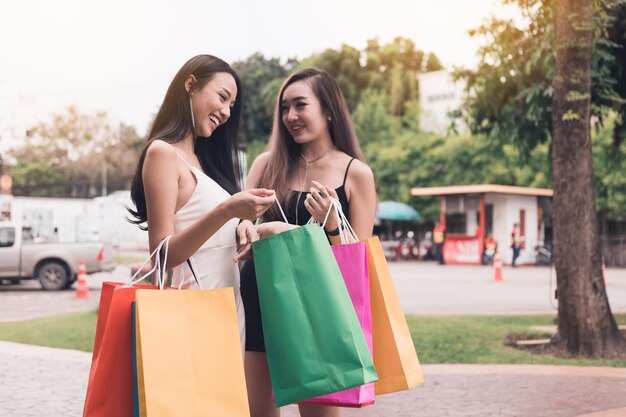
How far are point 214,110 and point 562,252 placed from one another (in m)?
6.38

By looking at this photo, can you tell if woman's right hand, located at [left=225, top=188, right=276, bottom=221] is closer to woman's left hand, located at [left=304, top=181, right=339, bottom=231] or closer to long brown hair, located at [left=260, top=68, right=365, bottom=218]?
woman's left hand, located at [left=304, top=181, right=339, bottom=231]

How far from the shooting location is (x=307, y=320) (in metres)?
2.21

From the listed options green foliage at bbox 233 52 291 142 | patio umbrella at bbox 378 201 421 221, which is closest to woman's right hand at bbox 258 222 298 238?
patio umbrella at bbox 378 201 421 221

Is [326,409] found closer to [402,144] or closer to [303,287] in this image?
[303,287]

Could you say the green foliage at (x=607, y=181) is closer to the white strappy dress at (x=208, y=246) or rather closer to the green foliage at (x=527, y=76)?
the green foliage at (x=527, y=76)

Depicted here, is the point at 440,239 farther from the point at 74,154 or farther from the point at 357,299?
the point at 74,154

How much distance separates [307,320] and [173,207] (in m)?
0.53

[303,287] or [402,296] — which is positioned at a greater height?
[303,287]

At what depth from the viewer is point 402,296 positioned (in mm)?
15242

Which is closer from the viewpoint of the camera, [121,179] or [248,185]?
[248,185]

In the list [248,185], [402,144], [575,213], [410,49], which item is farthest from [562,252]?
[410,49]

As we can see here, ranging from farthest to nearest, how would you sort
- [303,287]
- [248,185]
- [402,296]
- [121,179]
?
[121,179] < [402,296] < [248,185] < [303,287]

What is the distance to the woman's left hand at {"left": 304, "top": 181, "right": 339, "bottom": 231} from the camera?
8.58 feet

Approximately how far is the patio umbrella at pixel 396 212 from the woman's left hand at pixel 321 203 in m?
30.0
